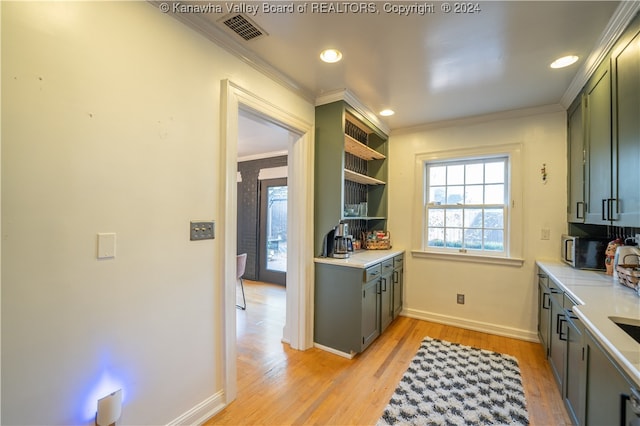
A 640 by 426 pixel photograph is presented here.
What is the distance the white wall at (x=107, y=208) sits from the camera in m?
1.08

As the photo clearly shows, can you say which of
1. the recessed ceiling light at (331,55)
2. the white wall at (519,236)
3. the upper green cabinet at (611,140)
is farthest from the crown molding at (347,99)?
the upper green cabinet at (611,140)

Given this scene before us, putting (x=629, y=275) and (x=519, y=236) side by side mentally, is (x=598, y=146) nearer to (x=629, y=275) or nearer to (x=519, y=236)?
(x=629, y=275)

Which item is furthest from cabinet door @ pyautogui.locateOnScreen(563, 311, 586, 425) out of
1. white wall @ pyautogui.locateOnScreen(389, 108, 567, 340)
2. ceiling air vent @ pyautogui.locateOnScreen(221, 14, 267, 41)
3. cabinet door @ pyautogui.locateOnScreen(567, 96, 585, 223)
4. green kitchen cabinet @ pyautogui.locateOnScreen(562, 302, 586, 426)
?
ceiling air vent @ pyautogui.locateOnScreen(221, 14, 267, 41)

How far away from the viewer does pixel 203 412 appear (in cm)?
174

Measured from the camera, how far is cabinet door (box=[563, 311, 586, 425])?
1.47m

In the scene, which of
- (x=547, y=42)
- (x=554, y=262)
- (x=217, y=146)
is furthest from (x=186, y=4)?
(x=554, y=262)

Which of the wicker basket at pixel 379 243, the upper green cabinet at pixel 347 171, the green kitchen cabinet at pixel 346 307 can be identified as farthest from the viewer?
the wicker basket at pixel 379 243

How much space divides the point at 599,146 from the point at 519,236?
4.15 ft

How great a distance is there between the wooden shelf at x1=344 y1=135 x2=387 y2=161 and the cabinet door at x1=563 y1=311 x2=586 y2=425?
2247 millimetres

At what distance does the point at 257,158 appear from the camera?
543 centimetres

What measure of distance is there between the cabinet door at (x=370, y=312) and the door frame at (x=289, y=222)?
1.72 feet

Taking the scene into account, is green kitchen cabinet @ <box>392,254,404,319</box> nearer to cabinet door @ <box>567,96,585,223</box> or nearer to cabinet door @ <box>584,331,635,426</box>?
cabinet door @ <box>567,96,585,223</box>

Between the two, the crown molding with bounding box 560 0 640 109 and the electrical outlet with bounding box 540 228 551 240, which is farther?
the electrical outlet with bounding box 540 228 551 240

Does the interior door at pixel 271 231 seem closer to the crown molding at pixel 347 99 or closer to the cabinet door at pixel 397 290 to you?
the cabinet door at pixel 397 290
